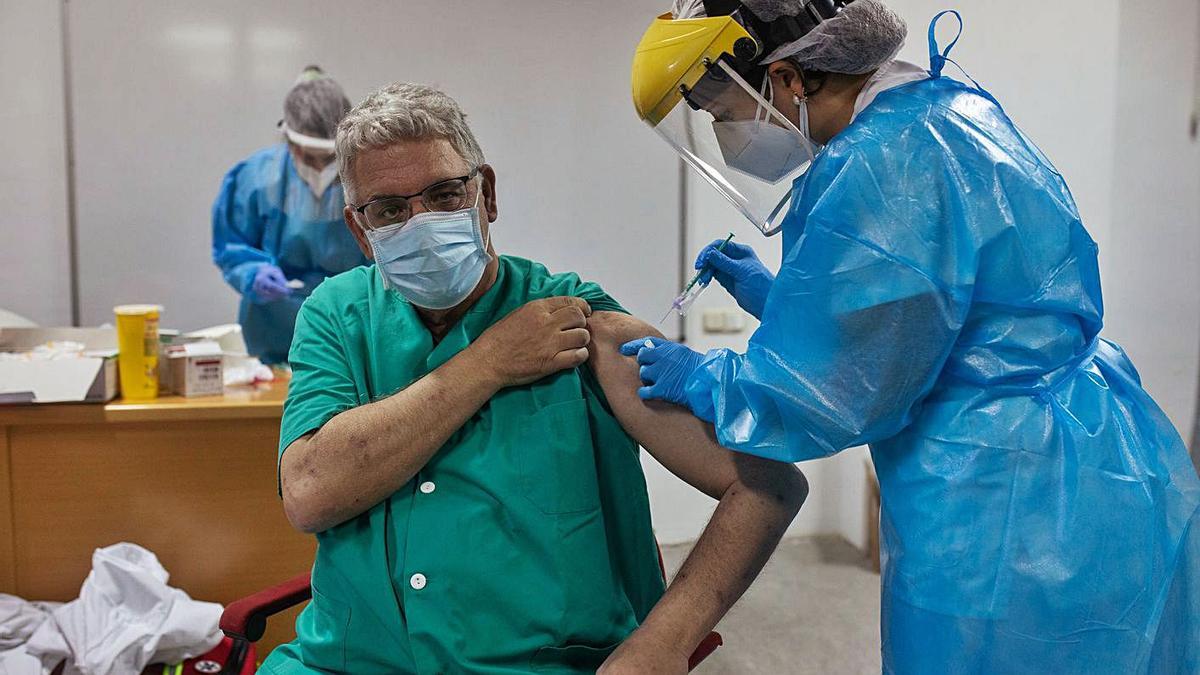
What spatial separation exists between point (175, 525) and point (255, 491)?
0.21 meters

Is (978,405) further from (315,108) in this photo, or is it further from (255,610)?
(315,108)

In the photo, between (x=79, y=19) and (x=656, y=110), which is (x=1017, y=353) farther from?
(x=79, y=19)

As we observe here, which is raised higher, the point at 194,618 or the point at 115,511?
the point at 115,511

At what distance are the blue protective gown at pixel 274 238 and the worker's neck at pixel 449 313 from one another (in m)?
1.66

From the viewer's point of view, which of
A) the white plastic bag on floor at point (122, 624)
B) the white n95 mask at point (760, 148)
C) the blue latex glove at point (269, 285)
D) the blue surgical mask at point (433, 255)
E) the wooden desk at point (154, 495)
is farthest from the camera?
the blue latex glove at point (269, 285)

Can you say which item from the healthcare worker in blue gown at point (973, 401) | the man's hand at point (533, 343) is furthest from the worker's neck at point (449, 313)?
the healthcare worker in blue gown at point (973, 401)

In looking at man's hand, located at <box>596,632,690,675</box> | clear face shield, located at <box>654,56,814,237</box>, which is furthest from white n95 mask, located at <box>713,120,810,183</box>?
man's hand, located at <box>596,632,690,675</box>

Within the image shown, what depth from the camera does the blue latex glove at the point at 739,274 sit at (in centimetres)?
155

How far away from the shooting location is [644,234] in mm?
3666

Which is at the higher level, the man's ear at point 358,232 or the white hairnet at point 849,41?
the white hairnet at point 849,41

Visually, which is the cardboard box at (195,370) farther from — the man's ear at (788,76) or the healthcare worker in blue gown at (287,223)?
the man's ear at (788,76)

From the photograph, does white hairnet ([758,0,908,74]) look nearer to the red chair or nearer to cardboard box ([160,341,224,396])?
the red chair

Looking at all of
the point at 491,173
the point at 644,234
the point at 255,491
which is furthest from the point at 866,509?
the point at 491,173

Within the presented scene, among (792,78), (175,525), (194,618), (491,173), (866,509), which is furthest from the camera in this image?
(866,509)
